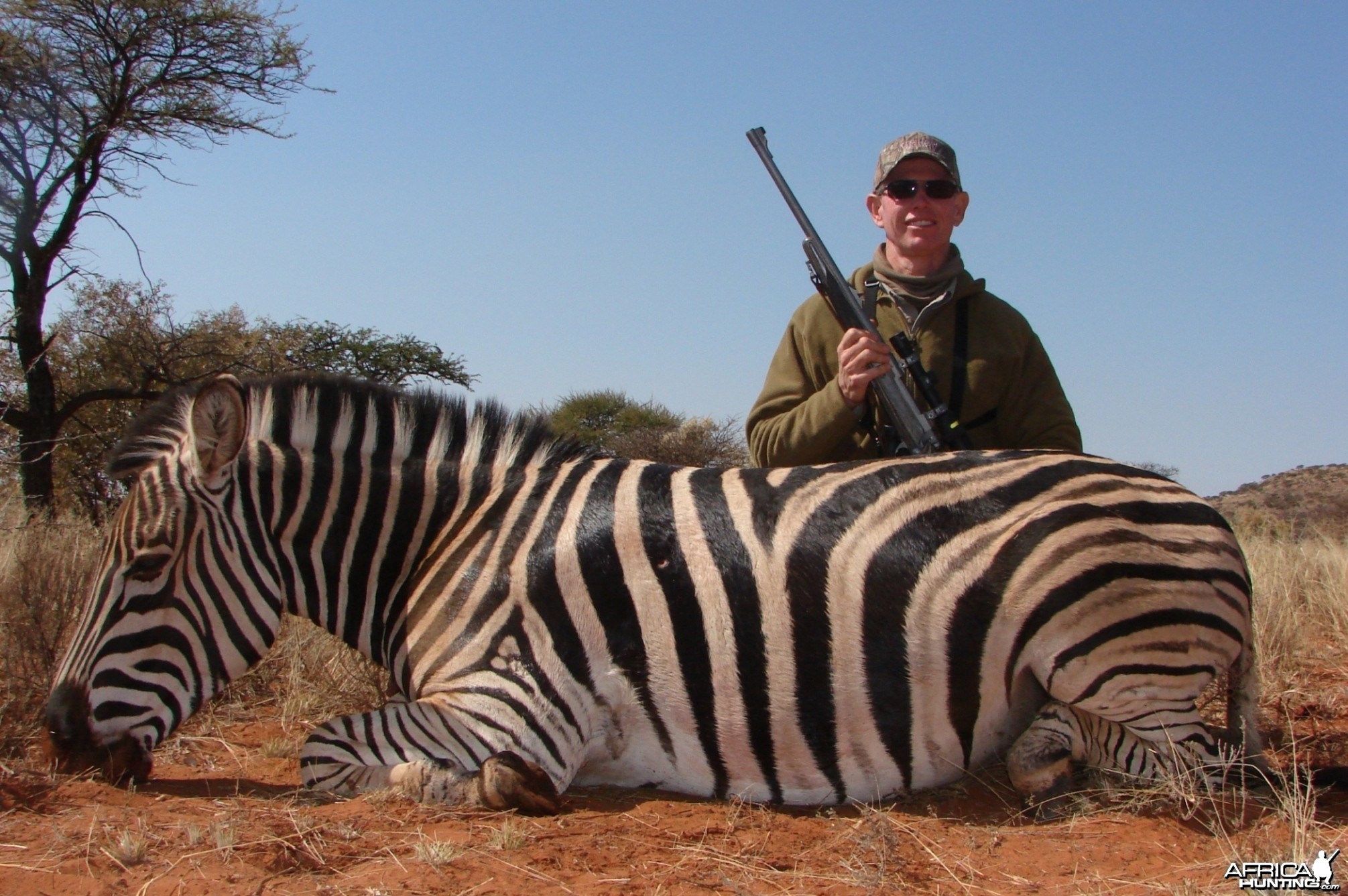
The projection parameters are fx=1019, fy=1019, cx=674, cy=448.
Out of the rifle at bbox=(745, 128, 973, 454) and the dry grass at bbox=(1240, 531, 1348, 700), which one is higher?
the rifle at bbox=(745, 128, 973, 454)

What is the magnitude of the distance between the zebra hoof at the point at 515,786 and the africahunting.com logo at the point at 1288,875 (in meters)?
1.75

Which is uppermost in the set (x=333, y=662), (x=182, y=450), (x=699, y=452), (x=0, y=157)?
(x=0, y=157)

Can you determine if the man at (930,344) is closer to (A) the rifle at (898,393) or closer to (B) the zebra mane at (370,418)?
(A) the rifle at (898,393)

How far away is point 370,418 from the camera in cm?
353

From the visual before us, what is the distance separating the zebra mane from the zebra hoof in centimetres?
107

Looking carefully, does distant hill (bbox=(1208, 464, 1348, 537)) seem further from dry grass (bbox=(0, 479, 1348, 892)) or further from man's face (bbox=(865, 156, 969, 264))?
man's face (bbox=(865, 156, 969, 264))

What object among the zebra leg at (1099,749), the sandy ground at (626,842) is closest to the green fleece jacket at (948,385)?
the zebra leg at (1099,749)

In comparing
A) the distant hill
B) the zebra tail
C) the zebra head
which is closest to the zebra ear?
the zebra head

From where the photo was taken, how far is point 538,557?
3.23m

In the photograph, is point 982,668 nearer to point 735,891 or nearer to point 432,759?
point 735,891

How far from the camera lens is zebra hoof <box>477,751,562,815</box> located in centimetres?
288

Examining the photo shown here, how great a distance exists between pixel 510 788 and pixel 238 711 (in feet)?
6.94

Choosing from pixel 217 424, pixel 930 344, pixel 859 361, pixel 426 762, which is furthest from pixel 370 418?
pixel 930 344

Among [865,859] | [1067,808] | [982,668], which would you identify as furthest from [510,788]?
[1067,808]
